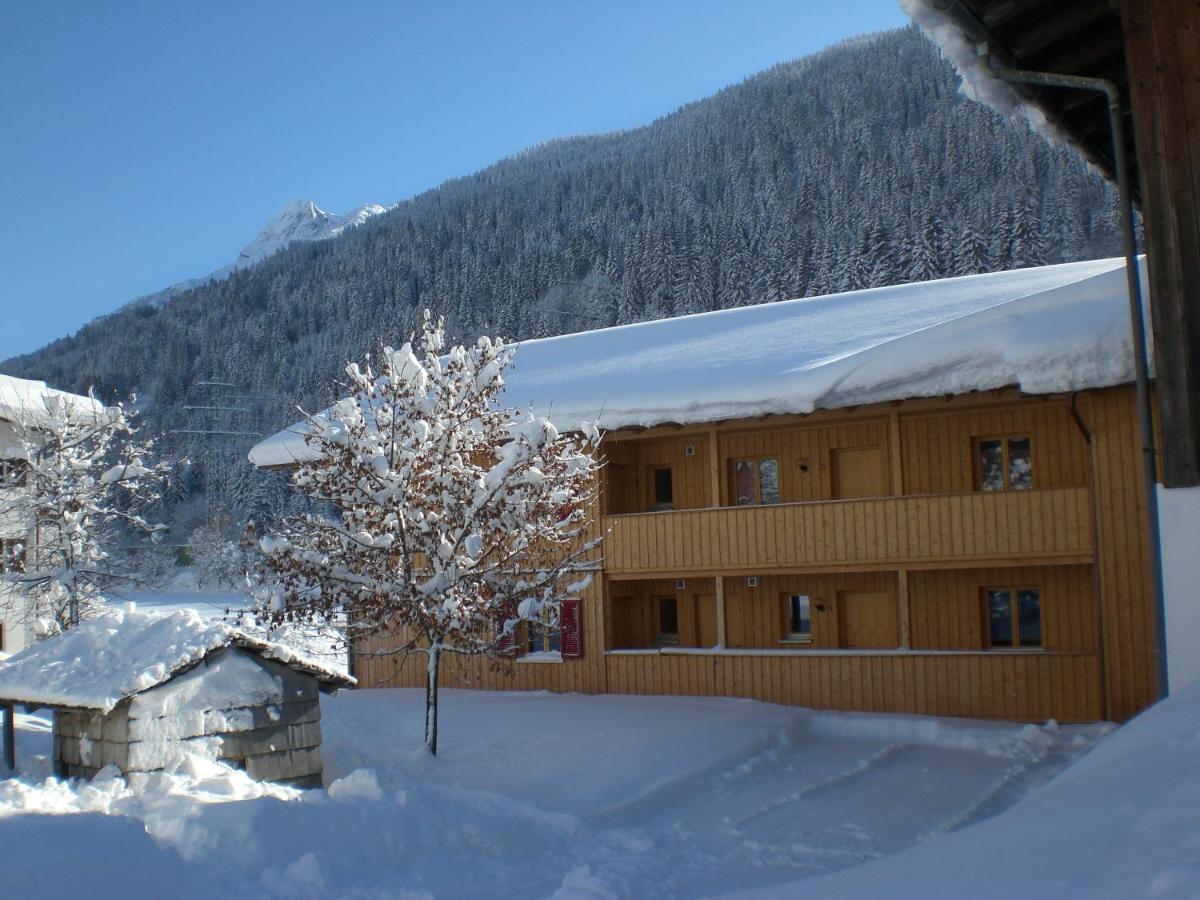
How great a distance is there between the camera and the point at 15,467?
33406 mm

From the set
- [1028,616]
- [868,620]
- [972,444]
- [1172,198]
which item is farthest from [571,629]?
[1172,198]

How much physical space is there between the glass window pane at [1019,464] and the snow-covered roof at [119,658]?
12362mm

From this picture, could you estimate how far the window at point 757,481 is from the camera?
21594mm

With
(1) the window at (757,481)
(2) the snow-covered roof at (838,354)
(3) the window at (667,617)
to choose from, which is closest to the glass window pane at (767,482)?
(1) the window at (757,481)

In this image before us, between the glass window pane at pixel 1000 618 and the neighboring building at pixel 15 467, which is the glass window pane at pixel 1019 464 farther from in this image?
the neighboring building at pixel 15 467

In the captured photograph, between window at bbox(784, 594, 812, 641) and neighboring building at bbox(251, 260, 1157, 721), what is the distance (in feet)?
0.14

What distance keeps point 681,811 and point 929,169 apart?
86549 millimetres

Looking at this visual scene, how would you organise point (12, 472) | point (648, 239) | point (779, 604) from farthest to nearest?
1. point (648, 239)
2. point (12, 472)
3. point (779, 604)

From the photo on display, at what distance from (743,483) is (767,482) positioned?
536mm

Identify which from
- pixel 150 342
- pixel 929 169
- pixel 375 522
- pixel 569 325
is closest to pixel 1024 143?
pixel 929 169

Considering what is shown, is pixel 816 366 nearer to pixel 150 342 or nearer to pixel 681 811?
pixel 681 811

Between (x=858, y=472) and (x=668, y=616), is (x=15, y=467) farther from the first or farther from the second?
(x=858, y=472)

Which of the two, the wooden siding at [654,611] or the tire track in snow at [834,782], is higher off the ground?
the wooden siding at [654,611]

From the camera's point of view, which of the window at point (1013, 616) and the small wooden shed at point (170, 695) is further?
the window at point (1013, 616)
